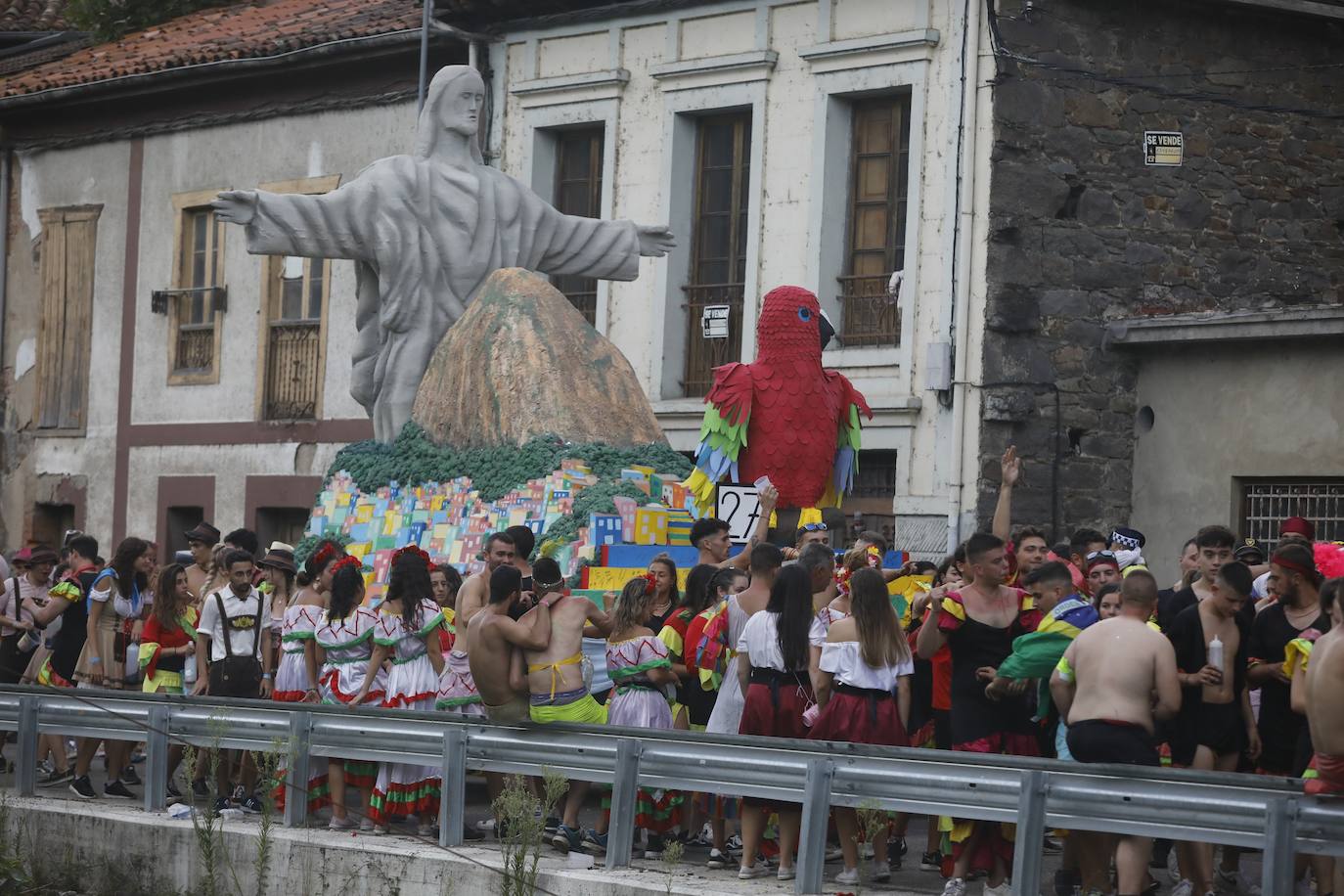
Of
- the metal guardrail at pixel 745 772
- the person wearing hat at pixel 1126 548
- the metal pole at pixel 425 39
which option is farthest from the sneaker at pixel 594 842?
the metal pole at pixel 425 39

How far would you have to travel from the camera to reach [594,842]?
37.7 ft

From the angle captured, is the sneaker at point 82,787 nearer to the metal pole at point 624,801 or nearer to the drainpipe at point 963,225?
the metal pole at point 624,801

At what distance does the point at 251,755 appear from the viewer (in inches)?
507

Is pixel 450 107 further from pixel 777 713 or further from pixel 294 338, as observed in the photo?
→ pixel 294 338

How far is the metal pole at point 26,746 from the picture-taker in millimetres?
13367

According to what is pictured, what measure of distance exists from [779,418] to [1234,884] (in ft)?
16.2

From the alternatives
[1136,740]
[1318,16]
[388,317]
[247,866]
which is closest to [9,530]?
[388,317]

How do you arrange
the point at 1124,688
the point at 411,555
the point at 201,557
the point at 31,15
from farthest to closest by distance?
the point at 31,15 < the point at 201,557 < the point at 411,555 < the point at 1124,688

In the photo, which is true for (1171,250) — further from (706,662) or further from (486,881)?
(486,881)

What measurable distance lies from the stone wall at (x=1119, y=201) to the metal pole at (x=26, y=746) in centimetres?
914

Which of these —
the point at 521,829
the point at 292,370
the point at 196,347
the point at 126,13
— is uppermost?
the point at 126,13

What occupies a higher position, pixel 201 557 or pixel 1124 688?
pixel 201 557

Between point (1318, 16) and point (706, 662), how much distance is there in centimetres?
1236

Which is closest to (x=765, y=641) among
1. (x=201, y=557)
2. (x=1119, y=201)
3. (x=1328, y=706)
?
(x=1328, y=706)
